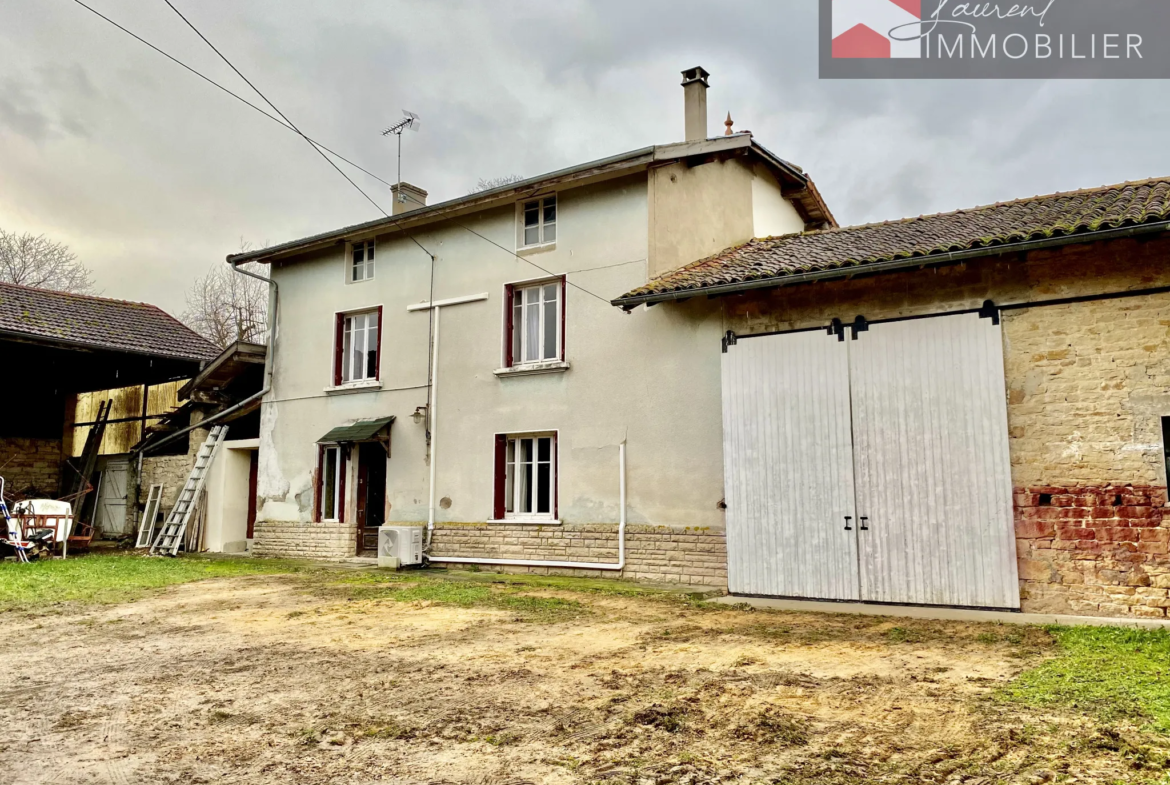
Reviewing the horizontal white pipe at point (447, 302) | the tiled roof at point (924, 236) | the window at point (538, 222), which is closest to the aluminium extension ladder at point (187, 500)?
the horizontal white pipe at point (447, 302)

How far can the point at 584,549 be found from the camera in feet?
39.4

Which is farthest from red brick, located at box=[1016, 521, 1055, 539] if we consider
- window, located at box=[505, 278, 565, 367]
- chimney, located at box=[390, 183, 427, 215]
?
chimney, located at box=[390, 183, 427, 215]

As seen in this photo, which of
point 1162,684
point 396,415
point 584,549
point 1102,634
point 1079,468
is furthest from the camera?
point 396,415

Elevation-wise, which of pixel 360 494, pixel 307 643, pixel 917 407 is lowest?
pixel 307 643

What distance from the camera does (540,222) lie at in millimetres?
13359

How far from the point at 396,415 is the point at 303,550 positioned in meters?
3.34

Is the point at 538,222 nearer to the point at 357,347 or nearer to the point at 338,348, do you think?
the point at 357,347

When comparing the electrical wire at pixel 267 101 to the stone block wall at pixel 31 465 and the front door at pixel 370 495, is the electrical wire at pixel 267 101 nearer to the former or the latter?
the front door at pixel 370 495

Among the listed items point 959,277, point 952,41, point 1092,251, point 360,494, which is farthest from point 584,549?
point 952,41

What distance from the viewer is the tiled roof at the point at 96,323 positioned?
17156mm

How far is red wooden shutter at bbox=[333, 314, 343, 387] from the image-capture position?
15.5 meters

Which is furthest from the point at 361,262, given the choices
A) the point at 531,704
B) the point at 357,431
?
the point at 531,704

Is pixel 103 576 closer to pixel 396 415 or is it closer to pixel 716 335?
pixel 396 415

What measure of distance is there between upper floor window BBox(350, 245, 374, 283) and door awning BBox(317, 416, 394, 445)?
112 inches
